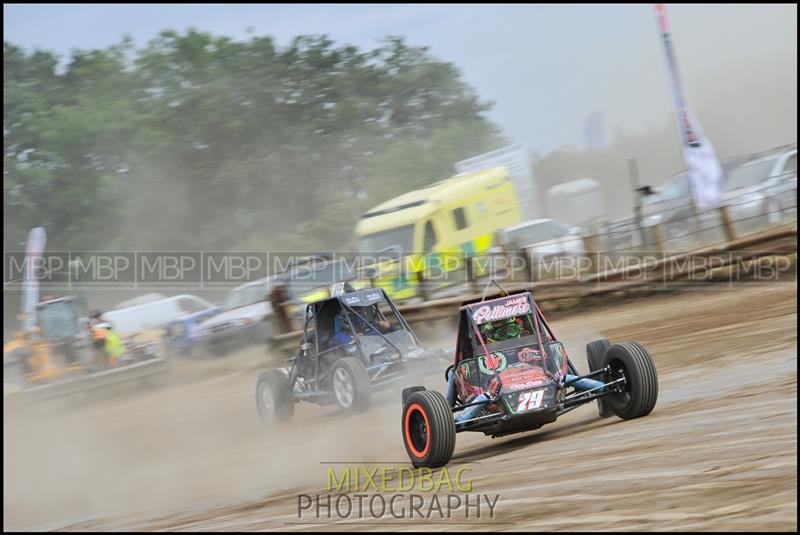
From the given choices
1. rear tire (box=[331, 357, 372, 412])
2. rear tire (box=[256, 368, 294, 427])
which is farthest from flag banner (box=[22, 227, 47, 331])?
rear tire (box=[331, 357, 372, 412])

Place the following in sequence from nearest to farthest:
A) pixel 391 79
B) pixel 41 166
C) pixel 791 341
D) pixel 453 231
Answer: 1. pixel 791 341
2. pixel 453 231
3. pixel 41 166
4. pixel 391 79

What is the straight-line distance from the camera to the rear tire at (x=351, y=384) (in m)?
9.51

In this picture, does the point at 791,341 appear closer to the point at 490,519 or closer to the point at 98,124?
the point at 490,519

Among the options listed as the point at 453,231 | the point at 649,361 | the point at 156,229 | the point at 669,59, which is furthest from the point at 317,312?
the point at 156,229

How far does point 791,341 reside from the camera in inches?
353

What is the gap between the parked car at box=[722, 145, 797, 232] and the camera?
16016 mm

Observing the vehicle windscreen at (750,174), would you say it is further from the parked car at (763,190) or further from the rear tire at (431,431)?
the rear tire at (431,431)

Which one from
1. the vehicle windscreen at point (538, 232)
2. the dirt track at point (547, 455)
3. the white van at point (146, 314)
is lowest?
the dirt track at point (547, 455)

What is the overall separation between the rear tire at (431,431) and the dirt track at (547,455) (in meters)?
0.26

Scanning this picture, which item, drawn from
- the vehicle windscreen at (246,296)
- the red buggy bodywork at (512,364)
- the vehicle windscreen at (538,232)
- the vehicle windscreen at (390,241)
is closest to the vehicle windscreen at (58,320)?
the vehicle windscreen at (246,296)

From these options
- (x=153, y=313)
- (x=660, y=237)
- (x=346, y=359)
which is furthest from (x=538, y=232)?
(x=346, y=359)

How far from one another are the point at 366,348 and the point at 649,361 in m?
3.92

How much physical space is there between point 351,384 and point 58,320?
12742mm

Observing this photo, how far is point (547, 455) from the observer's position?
6.25 metres
